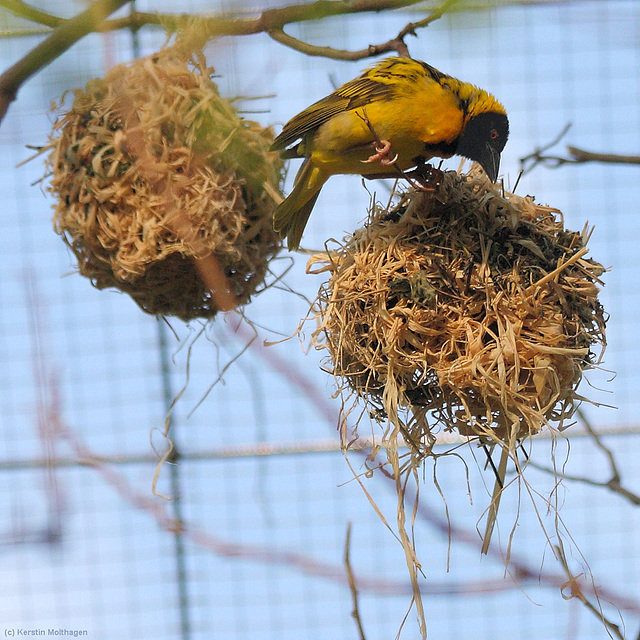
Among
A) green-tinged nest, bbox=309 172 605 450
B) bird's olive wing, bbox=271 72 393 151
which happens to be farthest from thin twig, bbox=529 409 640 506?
bird's olive wing, bbox=271 72 393 151

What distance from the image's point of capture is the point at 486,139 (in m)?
1.73

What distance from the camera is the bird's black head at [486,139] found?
5.58 ft

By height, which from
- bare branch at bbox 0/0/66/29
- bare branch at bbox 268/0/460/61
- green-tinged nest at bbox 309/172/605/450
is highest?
bare branch at bbox 268/0/460/61

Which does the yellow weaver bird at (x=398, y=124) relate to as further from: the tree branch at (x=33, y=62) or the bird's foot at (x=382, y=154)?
the tree branch at (x=33, y=62)

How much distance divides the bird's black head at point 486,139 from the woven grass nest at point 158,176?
1.78 ft

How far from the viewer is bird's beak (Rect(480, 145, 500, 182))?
1.69 metres

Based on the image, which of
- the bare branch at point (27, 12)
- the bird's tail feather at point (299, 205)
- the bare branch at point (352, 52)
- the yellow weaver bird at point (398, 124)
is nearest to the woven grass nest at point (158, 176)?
the bird's tail feather at point (299, 205)

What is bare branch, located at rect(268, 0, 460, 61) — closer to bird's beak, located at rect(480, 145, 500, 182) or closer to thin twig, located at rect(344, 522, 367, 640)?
bird's beak, located at rect(480, 145, 500, 182)

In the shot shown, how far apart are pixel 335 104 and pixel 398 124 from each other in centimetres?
19

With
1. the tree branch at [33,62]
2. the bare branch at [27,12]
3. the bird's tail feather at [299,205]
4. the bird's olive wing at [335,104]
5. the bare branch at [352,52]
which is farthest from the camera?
the bird's tail feather at [299,205]

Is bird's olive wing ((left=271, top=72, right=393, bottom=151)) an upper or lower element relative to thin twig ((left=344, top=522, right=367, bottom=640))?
upper

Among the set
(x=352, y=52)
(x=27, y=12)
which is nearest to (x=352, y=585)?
(x=27, y=12)

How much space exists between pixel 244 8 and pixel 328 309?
0.93 m

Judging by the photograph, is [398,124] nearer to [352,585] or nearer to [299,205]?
[299,205]
